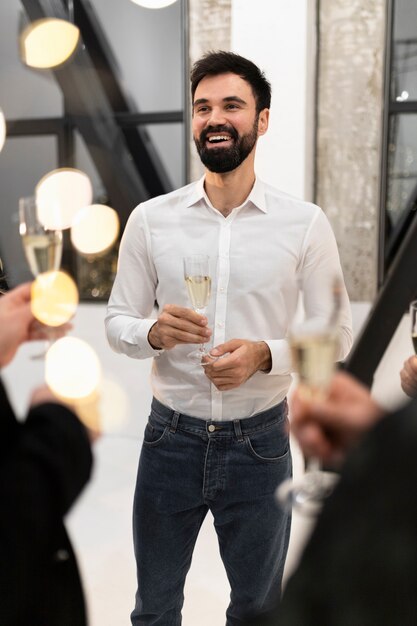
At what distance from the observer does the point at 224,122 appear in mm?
1813

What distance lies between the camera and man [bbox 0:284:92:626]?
0.76m

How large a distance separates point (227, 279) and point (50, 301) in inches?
32.2

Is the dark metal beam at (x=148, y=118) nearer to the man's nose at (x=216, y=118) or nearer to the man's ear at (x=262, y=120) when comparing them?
the man's ear at (x=262, y=120)

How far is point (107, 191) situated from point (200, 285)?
3116 mm

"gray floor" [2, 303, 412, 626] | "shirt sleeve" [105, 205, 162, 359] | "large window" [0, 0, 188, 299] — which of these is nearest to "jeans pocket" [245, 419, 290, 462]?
"gray floor" [2, 303, 412, 626]

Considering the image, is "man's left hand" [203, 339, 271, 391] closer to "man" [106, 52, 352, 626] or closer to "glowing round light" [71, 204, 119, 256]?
"man" [106, 52, 352, 626]

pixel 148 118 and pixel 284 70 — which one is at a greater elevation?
pixel 284 70

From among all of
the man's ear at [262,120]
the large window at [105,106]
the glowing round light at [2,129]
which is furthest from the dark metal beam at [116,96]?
the man's ear at [262,120]

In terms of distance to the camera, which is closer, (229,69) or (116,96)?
(229,69)

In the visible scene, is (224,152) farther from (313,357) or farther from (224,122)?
(313,357)

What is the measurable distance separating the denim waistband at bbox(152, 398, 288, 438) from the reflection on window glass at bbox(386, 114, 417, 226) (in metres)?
2.32

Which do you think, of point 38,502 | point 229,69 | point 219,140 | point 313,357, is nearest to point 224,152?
point 219,140

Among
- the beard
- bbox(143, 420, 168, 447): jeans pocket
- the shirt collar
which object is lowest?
bbox(143, 420, 168, 447): jeans pocket

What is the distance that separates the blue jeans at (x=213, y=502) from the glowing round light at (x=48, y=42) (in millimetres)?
3479
